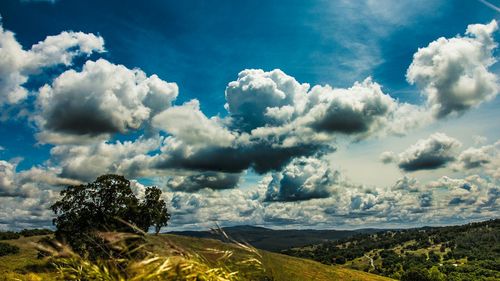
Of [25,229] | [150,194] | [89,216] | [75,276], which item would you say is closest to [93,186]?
[89,216]

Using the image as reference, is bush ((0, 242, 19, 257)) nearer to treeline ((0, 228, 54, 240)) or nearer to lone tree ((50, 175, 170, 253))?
treeline ((0, 228, 54, 240))

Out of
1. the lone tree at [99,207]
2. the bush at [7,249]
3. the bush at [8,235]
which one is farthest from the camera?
the bush at [8,235]

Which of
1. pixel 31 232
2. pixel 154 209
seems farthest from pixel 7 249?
pixel 154 209

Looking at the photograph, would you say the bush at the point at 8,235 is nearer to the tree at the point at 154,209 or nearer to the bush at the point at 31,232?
the bush at the point at 31,232

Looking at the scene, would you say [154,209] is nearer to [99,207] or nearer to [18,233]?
[99,207]

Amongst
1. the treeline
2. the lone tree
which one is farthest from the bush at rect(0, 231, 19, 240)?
the lone tree

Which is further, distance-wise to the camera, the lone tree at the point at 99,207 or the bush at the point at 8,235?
the bush at the point at 8,235

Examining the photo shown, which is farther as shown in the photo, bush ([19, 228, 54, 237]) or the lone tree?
bush ([19, 228, 54, 237])

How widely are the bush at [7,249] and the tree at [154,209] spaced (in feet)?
254

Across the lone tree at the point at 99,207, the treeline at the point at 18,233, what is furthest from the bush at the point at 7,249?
the lone tree at the point at 99,207

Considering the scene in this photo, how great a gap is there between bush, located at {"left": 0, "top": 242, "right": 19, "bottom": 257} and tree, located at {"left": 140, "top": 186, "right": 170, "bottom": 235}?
77436 millimetres

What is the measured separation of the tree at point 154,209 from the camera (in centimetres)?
8061

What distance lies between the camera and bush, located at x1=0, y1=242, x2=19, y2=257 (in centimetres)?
13171

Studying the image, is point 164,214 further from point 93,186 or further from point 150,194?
point 93,186
